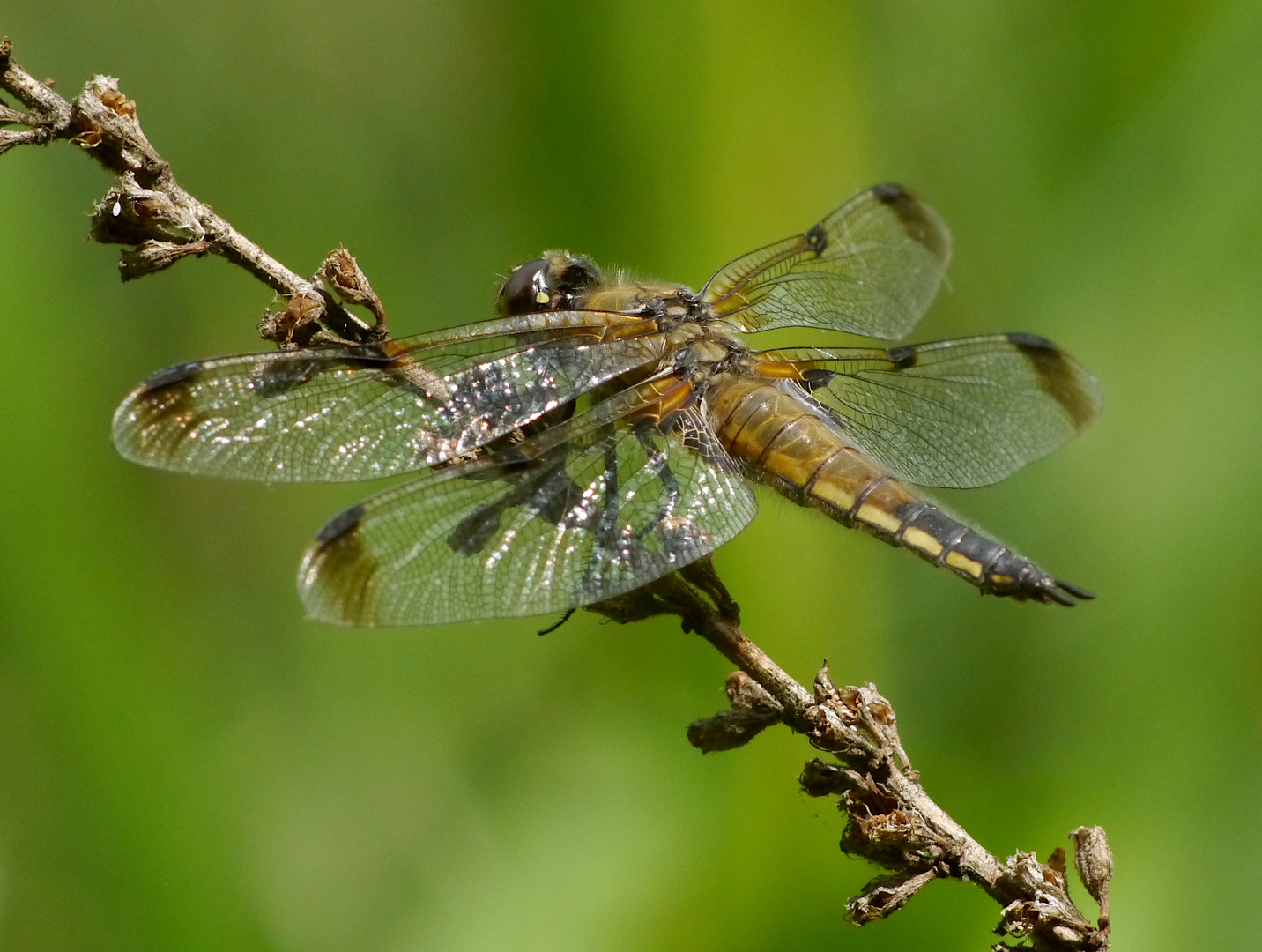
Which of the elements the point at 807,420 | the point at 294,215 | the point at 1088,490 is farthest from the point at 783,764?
the point at 294,215

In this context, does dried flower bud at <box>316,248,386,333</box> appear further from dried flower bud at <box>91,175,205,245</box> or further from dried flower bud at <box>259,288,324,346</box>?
dried flower bud at <box>91,175,205,245</box>

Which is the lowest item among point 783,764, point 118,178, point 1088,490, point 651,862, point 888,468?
point 651,862

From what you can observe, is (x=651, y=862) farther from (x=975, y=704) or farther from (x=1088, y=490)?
(x=1088, y=490)

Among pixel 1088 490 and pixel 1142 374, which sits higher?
pixel 1142 374

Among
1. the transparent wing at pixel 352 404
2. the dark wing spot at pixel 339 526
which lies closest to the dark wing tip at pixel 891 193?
the transparent wing at pixel 352 404

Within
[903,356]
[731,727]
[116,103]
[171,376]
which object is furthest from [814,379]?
[116,103]

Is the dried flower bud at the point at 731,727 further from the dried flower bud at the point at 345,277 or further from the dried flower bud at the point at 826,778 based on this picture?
the dried flower bud at the point at 345,277

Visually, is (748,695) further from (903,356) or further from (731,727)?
(903,356)
